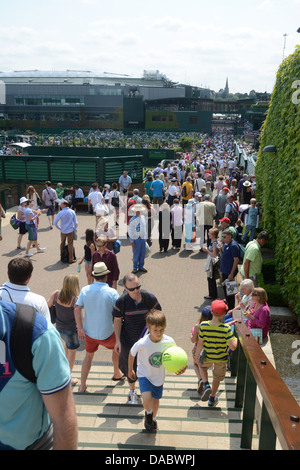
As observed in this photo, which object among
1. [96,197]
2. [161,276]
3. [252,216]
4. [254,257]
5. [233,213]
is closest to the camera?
[254,257]

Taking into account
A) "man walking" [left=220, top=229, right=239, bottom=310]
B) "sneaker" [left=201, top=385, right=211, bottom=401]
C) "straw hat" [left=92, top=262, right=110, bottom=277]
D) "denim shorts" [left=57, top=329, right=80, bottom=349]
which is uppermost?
"straw hat" [left=92, top=262, right=110, bottom=277]

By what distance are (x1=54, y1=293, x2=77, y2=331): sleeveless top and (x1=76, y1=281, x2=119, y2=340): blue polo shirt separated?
16.4 inches

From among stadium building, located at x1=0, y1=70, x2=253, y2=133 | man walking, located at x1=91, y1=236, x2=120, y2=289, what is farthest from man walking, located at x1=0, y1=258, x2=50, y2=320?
stadium building, located at x1=0, y1=70, x2=253, y2=133

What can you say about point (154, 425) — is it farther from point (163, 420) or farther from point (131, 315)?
point (131, 315)

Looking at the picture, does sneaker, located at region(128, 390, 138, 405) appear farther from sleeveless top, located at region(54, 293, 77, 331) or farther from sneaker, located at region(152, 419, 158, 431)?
sleeveless top, located at region(54, 293, 77, 331)

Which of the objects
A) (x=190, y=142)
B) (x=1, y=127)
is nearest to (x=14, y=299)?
(x=190, y=142)

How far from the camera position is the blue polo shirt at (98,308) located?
585cm

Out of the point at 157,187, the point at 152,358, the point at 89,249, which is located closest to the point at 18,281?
the point at 152,358

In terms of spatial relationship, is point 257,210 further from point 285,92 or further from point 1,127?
point 1,127

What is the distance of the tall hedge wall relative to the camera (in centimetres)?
873

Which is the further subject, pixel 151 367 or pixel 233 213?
pixel 233 213

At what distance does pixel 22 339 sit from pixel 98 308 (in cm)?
358

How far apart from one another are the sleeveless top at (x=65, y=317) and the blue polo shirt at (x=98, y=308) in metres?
0.42

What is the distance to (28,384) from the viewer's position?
7.98 feet
